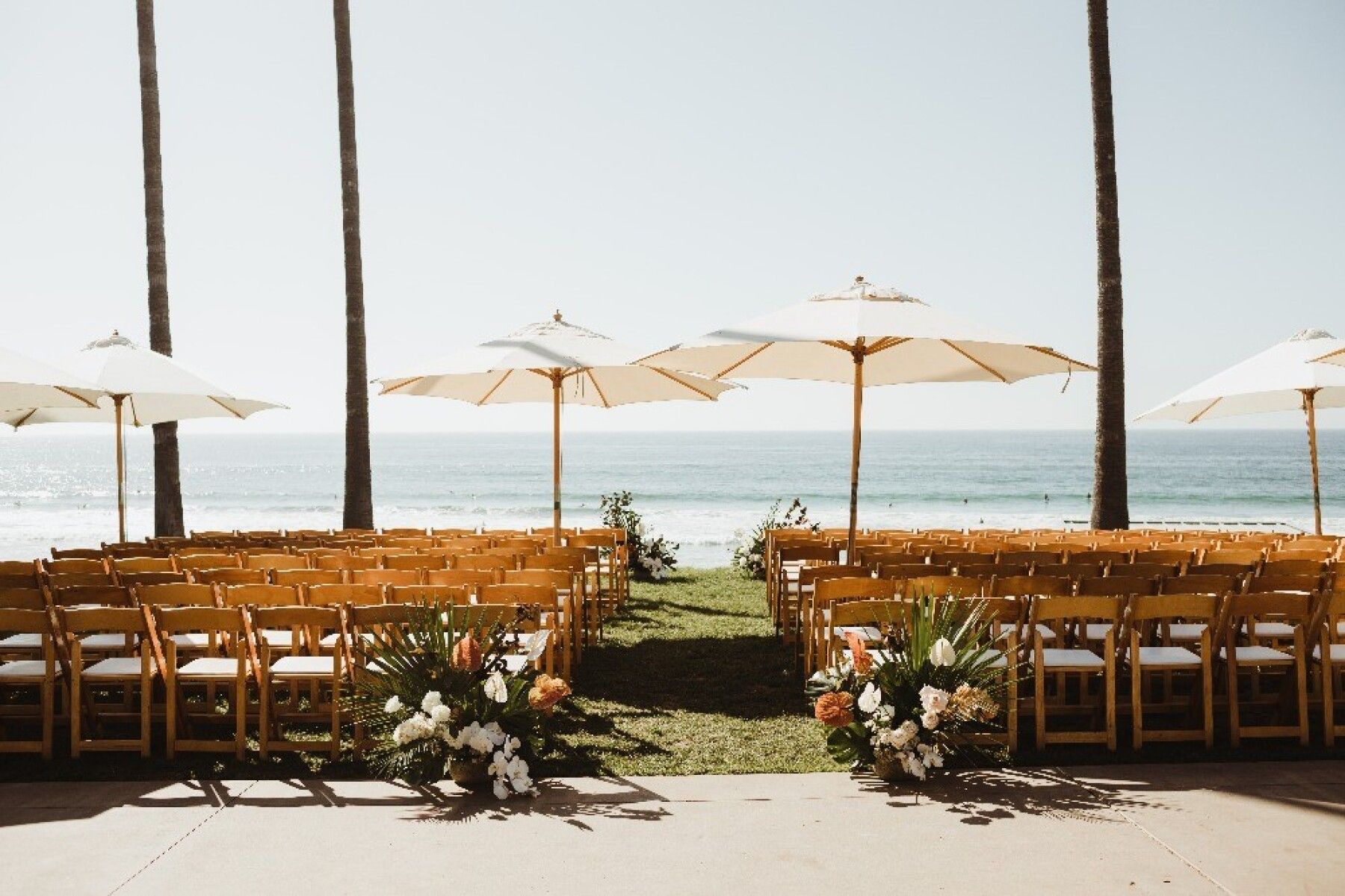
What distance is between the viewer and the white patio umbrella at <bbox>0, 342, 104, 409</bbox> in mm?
7883

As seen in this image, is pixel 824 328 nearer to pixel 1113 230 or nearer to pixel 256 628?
pixel 256 628

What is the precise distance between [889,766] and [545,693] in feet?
5.80

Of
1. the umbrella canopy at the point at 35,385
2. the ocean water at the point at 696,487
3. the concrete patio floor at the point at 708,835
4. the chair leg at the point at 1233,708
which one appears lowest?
the ocean water at the point at 696,487

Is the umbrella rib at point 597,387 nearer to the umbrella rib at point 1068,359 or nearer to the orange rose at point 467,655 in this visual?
the umbrella rib at point 1068,359

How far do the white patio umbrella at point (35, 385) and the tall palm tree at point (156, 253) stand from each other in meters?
3.58

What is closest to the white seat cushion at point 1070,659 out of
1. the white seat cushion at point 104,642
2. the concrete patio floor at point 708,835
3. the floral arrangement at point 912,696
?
the floral arrangement at point 912,696

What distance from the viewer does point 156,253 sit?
14.8 metres

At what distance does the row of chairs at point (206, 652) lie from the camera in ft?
18.5

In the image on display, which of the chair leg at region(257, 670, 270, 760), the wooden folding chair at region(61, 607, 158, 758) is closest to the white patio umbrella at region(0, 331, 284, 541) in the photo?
the wooden folding chair at region(61, 607, 158, 758)

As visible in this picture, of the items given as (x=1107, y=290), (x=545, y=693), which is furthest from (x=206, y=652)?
(x=1107, y=290)

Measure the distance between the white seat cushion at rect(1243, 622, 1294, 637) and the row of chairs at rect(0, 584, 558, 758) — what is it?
4.71 metres

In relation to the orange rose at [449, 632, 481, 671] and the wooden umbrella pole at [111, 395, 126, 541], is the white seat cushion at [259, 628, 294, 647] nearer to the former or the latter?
the orange rose at [449, 632, 481, 671]

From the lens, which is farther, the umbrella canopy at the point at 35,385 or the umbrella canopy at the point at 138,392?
the umbrella canopy at the point at 138,392

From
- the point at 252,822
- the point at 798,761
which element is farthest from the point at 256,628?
Answer: the point at 798,761
